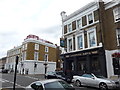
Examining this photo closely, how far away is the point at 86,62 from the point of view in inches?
817

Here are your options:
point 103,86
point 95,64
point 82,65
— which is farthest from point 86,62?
point 103,86

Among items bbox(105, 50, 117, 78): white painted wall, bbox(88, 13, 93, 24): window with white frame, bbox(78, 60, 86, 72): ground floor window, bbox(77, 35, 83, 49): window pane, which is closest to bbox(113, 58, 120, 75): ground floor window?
bbox(105, 50, 117, 78): white painted wall

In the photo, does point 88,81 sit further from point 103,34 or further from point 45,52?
point 45,52

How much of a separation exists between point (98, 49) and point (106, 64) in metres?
2.36

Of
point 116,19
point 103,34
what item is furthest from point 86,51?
point 116,19

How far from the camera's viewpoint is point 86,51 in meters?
20.9

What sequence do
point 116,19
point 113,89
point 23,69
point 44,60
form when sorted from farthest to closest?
1. point 44,60
2. point 23,69
3. point 116,19
4. point 113,89

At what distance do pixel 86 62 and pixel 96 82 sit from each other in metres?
8.71

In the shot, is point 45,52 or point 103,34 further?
point 45,52

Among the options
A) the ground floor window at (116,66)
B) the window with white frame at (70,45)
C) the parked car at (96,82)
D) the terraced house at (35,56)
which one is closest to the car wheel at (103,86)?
the parked car at (96,82)

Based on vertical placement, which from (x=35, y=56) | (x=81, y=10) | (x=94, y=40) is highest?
(x=81, y=10)

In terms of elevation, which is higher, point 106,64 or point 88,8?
point 88,8

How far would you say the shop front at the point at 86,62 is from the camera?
18.5 metres

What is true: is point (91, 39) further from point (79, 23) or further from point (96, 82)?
point (96, 82)
